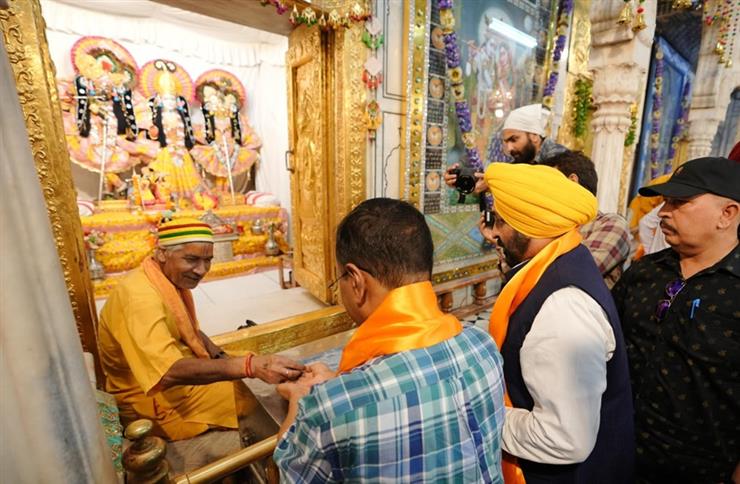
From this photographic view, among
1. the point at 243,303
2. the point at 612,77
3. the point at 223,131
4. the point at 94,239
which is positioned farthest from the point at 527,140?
the point at 223,131

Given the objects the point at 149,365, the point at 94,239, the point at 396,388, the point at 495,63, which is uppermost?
the point at 495,63

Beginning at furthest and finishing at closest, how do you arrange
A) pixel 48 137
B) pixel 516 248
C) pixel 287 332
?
pixel 287 332, pixel 48 137, pixel 516 248

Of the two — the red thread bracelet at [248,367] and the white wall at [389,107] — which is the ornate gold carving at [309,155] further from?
the red thread bracelet at [248,367]

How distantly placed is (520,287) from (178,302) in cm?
179

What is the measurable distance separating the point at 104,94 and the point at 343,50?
19.2 feet

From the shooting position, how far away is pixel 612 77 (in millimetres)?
5156

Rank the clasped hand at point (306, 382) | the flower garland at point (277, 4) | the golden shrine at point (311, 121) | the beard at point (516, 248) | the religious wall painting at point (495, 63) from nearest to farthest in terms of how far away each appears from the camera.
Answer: the clasped hand at point (306, 382) < the beard at point (516, 248) < the golden shrine at point (311, 121) < the flower garland at point (277, 4) < the religious wall painting at point (495, 63)

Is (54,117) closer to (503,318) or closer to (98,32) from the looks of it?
(503,318)

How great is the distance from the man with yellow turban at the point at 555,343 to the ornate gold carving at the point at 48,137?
8.44 feet

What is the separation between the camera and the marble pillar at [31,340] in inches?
23.1

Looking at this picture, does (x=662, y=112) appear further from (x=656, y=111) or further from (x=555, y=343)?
(x=555, y=343)

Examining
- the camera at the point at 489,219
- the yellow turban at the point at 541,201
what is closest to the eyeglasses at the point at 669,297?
the yellow turban at the point at 541,201

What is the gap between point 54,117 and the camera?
2303mm

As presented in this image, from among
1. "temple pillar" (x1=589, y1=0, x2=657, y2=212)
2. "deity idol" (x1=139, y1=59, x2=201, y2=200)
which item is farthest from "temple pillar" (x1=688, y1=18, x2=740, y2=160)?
"deity idol" (x1=139, y1=59, x2=201, y2=200)
